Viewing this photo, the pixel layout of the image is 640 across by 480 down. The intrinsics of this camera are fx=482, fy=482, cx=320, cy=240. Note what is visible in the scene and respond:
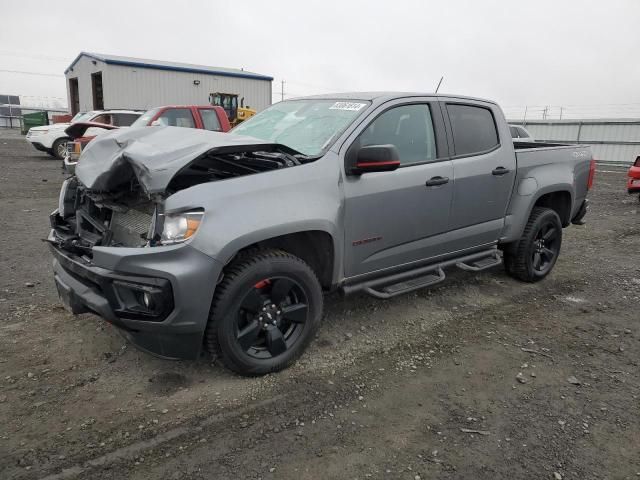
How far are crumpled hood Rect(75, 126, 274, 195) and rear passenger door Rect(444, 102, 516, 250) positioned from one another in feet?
6.14

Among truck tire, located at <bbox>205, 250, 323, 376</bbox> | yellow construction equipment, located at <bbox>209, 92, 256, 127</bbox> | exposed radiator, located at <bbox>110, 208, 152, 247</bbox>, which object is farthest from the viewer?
yellow construction equipment, located at <bbox>209, 92, 256, 127</bbox>

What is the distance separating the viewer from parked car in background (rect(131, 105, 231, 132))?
11250 millimetres

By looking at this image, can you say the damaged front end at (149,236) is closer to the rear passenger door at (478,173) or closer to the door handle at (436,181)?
the door handle at (436,181)

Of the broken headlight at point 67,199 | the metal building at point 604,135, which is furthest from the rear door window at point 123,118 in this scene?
the metal building at point 604,135

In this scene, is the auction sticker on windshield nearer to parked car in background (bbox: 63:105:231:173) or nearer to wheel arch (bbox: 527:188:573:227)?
wheel arch (bbox: 527:188:573:227)

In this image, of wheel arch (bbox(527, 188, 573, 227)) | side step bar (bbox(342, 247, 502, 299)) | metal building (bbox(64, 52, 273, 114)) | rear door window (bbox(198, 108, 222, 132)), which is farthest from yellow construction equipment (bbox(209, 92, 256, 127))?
side step bar (bbox(342, 247, 502, 299))

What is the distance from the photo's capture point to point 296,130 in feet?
12.7

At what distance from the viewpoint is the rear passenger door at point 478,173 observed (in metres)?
4.18

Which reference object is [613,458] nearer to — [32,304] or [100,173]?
[100,173]

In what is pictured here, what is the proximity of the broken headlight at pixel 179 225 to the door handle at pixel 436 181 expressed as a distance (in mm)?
1934

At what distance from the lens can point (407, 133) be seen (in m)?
3.92

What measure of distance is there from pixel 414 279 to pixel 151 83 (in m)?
25.1

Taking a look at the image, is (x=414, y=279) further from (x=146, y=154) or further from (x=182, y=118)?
(x=182, y=118)

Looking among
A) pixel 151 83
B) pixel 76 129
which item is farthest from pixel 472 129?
pixel 151 83
